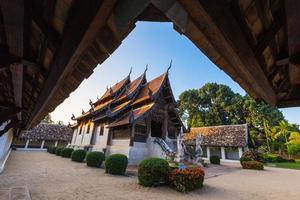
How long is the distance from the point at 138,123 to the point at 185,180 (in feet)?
29.4

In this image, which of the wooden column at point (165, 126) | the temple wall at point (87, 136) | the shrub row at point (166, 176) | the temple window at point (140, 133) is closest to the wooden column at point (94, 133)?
the temple wall at point (87, 136)

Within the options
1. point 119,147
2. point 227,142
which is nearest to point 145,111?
point 119,147

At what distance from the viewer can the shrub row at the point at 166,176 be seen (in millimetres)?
8602

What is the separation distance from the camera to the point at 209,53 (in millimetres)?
1677

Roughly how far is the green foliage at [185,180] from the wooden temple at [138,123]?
7257 mm

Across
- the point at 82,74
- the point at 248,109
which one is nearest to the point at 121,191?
the point at 82,74

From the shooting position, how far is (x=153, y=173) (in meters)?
9.08

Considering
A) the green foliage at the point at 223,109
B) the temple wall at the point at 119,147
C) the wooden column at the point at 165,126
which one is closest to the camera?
the temple wall at the point at 119,147

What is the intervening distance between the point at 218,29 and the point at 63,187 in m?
9.27

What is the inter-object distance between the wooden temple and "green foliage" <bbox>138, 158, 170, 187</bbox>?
6415mm

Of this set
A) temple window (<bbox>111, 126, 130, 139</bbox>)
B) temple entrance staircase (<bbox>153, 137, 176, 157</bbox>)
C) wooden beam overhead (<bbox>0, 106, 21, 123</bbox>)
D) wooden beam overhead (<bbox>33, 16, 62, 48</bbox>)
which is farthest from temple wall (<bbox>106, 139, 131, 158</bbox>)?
wooden beam overhead (<bbox>33, 16, 62, 48</bbox>)

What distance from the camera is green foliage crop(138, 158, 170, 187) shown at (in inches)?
356

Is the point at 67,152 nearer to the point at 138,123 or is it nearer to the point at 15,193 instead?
the point at 138,123

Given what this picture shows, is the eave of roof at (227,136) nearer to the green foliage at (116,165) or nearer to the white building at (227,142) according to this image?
the white building at (227,142)
